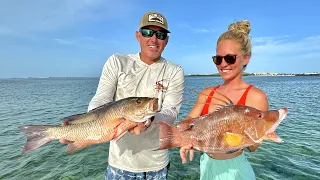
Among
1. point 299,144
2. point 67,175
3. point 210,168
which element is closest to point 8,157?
point 67,175

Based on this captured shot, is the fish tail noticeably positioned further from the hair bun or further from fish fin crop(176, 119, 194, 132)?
the hair bun

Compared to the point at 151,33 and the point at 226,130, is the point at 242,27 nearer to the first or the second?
the point at 151,33

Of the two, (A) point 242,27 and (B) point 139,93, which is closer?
(A) point 242,27

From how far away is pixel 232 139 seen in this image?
294 centimetres

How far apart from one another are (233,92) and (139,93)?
1663mm

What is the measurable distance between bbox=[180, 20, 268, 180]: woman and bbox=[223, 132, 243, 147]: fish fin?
54 centimetres

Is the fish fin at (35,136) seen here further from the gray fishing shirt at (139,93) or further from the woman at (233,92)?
the woman at (233,92)

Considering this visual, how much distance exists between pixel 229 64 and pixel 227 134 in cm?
119

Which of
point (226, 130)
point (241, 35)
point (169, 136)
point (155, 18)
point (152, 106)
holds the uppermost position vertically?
point (155, 18)

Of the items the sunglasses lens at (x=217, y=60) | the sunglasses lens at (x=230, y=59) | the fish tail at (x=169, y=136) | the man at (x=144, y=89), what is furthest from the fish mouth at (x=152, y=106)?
the sunglasses lens at (x=230, y=59)

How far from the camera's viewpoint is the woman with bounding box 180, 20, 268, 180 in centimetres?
340

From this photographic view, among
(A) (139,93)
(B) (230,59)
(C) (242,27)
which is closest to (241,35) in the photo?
(C) (242,27)

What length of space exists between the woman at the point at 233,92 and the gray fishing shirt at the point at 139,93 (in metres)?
0.73

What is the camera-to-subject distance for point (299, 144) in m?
12.5
